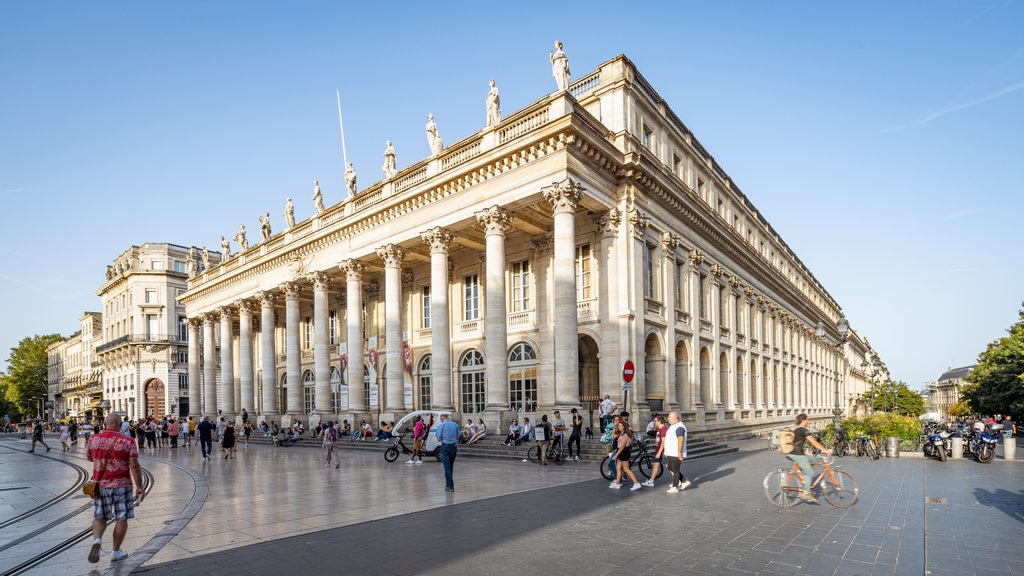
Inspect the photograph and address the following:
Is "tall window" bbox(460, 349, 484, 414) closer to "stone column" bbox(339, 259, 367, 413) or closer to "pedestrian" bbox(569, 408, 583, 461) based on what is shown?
"stone column" bbox(339, 259, 367, 413)

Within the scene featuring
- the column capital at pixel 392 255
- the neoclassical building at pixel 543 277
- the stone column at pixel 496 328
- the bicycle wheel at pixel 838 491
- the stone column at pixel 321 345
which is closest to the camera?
the bicycle wheel at pixel 838 491

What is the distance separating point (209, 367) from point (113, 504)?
3970 centimetres

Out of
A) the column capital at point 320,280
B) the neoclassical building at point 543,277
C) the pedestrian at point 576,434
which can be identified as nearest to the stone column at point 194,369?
the neoclassical building at point 543,277

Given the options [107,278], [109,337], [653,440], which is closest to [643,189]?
[653,440]

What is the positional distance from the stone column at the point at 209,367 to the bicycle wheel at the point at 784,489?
136 feet

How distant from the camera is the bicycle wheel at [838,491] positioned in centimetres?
1008

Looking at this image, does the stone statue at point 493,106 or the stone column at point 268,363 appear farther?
the stone column at point 268,363

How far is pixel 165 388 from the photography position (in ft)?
Answer: 209

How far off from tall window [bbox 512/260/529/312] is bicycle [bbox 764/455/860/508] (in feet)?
54.9

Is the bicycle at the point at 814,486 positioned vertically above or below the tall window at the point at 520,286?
below

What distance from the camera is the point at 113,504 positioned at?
731 centimetres

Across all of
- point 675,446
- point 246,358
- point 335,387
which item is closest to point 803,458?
point 675,446

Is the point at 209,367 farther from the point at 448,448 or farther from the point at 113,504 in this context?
the point at 113,504

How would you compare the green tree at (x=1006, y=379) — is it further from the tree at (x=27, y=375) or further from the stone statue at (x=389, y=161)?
the tree at (x=27, y=375)
